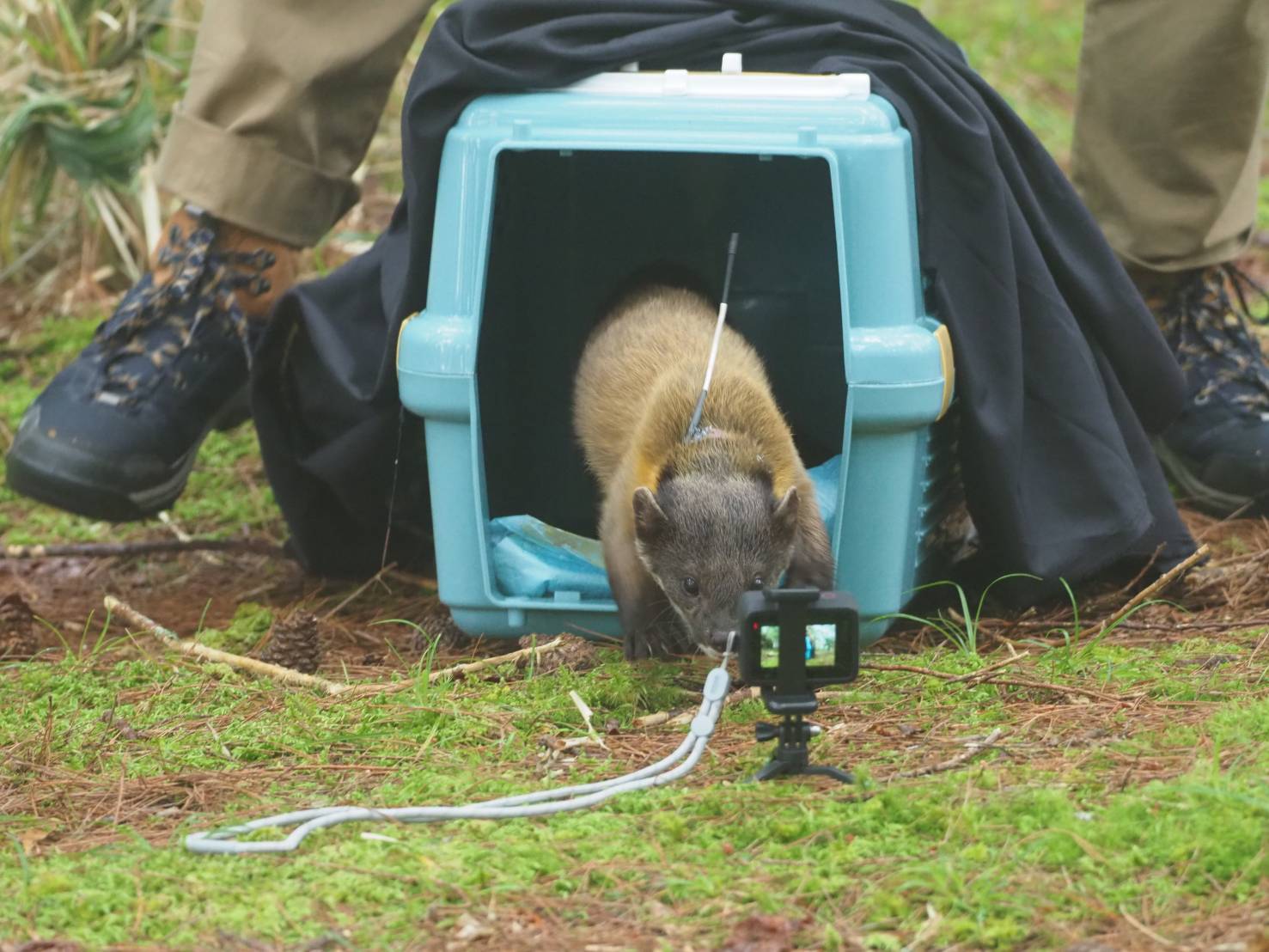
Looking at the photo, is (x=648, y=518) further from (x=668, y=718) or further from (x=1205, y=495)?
(x=1205, y=495)

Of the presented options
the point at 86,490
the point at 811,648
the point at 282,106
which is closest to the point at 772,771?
the point at 811,648

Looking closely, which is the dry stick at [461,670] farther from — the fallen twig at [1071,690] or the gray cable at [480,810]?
the fallen twig at [1071,690]

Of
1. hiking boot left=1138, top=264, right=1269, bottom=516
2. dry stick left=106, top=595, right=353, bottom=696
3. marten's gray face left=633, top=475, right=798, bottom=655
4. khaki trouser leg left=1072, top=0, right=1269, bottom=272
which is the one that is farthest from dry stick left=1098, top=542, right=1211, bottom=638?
dry stick left=106, top=595, right=353, bottom=696

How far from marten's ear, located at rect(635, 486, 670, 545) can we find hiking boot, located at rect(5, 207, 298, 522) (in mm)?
1450

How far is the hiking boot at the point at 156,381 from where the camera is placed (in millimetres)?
4344

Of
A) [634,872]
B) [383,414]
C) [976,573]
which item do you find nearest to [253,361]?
[383,414]

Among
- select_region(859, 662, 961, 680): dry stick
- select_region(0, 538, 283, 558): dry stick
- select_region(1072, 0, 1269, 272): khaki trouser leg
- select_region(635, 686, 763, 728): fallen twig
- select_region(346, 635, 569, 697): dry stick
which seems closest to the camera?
select_region(635, 686, 763, 728): fallen twig

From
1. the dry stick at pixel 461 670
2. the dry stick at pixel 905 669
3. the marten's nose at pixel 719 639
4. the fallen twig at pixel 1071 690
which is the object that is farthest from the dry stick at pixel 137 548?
the fallen twig at pixel 1071 690

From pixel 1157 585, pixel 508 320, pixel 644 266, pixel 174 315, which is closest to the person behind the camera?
pixel 1157 585

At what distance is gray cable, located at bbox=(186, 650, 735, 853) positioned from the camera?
8.46 ft

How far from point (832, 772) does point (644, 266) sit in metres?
2.45

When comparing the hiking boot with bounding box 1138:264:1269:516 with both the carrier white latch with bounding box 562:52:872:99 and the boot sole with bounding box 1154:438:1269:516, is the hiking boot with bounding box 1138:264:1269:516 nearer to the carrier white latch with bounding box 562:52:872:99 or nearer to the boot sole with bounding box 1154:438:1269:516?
the boot sole with bounding box 1154:438:1269:516

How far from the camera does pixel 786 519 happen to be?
12.0 feet

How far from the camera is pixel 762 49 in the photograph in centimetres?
389
